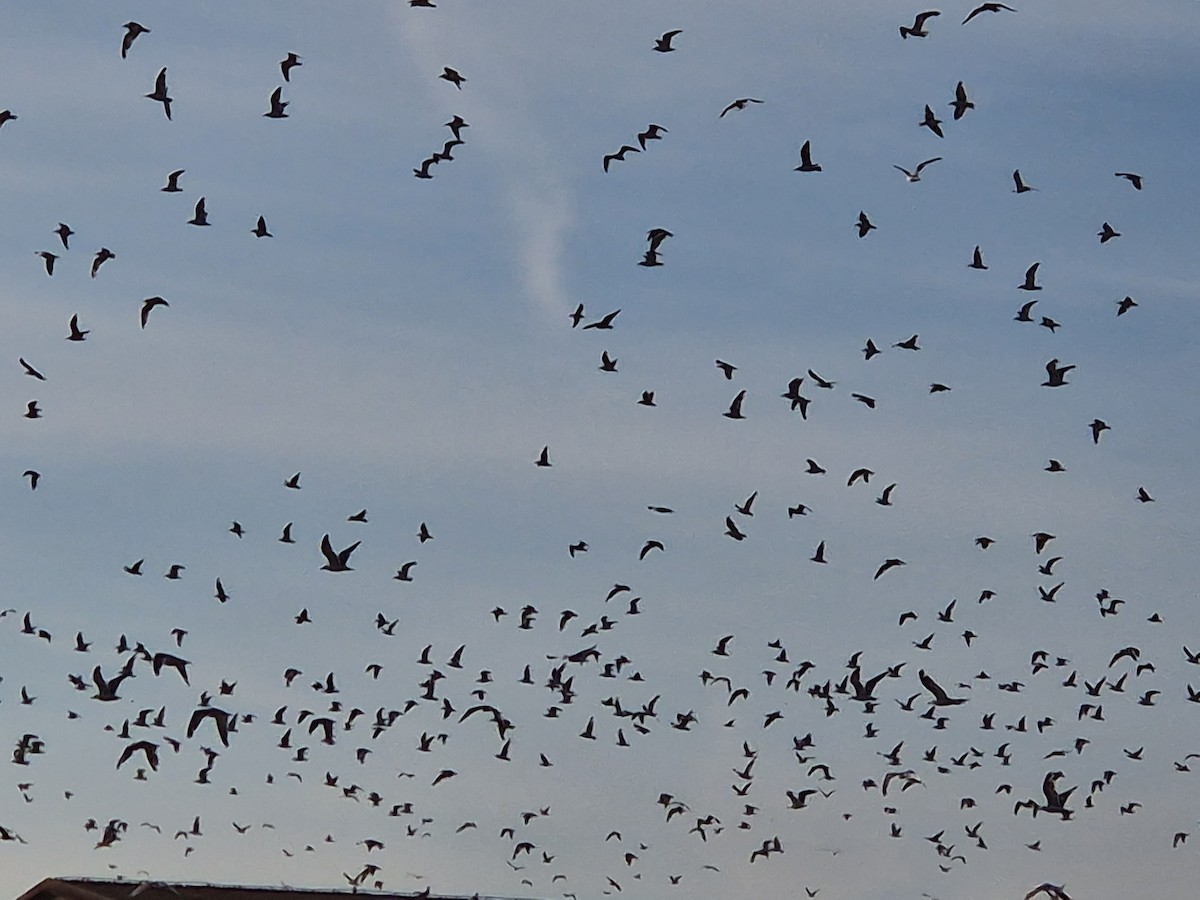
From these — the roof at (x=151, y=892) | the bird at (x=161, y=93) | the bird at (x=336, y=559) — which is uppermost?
the bird at (x=161, y=93)

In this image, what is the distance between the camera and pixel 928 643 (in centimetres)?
5662

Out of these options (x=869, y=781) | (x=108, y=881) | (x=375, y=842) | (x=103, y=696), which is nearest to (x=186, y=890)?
(x=108, y=881)

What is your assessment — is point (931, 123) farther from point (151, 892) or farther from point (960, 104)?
point (151, 892)

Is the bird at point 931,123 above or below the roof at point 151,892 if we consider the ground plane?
above

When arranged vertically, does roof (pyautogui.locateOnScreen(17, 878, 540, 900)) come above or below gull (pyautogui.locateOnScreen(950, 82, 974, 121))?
below

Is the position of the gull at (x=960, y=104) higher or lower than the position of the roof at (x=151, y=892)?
higher

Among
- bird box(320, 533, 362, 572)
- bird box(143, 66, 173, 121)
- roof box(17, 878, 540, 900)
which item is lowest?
roof box(17, 878, 540, 900)

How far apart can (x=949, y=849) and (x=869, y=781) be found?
319cm

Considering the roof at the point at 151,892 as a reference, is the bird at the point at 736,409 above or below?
above

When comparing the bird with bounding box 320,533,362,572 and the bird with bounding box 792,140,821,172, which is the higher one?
the bird with bounding box 792,140,821,172

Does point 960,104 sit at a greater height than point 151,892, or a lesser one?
greater

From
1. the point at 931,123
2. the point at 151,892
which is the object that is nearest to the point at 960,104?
the point at 931,123

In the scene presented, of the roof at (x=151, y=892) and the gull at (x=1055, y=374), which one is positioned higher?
the gull at (x=1055, y=374)

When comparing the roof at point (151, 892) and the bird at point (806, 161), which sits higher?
the bird at point (806, 161)
